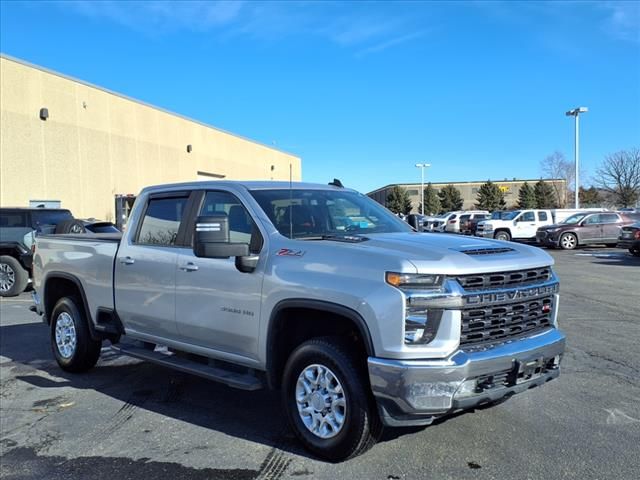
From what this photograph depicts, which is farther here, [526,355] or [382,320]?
[526,355]

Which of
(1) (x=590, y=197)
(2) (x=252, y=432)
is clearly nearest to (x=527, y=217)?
(2) (x=252, y=432)

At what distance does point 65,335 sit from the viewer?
6.48 m

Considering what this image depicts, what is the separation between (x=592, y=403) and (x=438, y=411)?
228 cm

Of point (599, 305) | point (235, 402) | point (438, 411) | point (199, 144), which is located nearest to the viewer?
point (438, 411)

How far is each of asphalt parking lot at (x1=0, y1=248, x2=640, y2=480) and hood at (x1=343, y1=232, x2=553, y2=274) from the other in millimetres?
1333

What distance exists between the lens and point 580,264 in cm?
1788

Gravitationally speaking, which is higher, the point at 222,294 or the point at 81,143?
the point at 81,143

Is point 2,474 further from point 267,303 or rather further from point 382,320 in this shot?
point 382,320

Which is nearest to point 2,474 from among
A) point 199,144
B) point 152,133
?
point 152,133

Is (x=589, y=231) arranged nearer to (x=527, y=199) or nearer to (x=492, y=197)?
(x=492, y=197)

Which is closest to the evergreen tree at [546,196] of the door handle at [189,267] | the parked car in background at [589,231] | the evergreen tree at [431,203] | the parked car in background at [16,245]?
the evergreen tree at [431,203]

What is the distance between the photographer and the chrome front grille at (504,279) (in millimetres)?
3650

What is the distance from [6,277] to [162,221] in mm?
8889

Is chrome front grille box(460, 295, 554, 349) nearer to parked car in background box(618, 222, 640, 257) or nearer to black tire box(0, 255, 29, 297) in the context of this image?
black tire box(0, 255, 29, 297)
